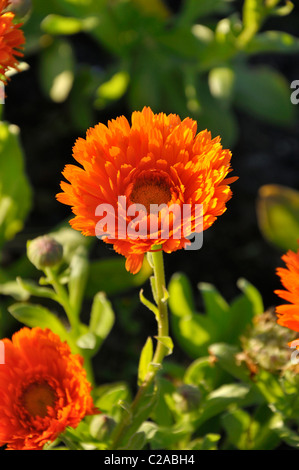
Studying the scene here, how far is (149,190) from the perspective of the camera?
0.93 meters

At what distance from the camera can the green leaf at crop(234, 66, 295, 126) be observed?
8.03ft

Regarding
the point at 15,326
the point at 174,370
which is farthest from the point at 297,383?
the point at 15,326

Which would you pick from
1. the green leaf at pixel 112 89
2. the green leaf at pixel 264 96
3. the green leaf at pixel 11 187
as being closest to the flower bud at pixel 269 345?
the green leaf at pixel 11 187

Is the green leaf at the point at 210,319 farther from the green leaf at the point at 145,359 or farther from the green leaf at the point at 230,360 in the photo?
the green leaf at the point at 145,359

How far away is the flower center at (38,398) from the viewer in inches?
40.6

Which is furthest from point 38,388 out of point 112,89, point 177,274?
point 112,89

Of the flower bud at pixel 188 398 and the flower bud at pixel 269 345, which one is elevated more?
the flower bud at pixel 269 345

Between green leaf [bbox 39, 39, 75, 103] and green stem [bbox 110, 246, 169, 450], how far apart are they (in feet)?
4.58

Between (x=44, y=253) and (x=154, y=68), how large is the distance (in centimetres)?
136

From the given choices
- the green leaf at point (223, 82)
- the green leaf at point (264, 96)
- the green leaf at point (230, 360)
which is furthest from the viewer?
the green leaf at point (264, 96)

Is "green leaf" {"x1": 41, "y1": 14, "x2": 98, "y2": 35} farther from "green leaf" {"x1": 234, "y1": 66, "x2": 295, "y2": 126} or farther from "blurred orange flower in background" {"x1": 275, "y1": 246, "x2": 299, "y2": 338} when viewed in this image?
"blurred orange flower in background" {"x1": 275, "y1": 246, "x2": 299, "y2": 338}

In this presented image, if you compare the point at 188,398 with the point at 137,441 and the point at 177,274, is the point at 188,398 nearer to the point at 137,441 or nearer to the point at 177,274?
the point at 137,441

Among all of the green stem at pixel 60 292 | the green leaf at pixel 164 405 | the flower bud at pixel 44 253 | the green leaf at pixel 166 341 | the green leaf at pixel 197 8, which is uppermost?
the green leaf at pixel 197 8

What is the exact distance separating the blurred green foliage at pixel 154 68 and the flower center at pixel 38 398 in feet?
4.60
